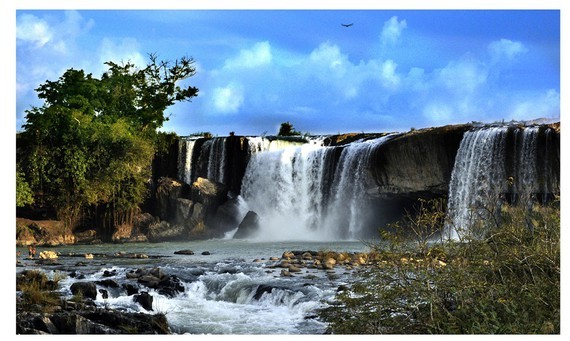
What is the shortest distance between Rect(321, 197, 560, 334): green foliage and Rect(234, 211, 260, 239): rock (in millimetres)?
18179

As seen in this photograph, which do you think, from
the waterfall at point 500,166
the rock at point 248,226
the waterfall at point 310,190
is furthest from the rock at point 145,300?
the rock at point 248,226

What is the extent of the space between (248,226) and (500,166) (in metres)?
9.28

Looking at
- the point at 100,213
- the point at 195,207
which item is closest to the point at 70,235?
the point at 100,213

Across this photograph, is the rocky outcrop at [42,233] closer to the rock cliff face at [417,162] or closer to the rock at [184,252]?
the rock at [184,252]

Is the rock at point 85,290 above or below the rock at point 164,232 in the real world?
below

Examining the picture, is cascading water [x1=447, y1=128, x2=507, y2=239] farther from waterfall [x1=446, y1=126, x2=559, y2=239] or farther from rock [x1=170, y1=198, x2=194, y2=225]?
rock [x1=170, y1=198, x2=194, y2=225]

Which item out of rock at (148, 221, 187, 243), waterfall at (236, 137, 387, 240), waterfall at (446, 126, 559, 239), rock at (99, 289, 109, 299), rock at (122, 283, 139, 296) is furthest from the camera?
rock at (148, 221, 187, 243)

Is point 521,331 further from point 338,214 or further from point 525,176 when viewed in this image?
point 338,214

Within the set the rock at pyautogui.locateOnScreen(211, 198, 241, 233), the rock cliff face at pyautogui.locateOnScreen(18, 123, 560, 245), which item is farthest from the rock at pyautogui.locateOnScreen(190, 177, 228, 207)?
the rock at pyautogui.locateOnScreen(211, 198, 241, 233)

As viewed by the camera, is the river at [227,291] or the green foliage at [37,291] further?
the river at [227,291]

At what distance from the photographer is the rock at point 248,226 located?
26.4 meters

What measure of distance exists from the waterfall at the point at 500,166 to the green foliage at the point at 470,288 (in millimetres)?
12446

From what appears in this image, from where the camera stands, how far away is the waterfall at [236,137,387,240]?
25203 millimetres

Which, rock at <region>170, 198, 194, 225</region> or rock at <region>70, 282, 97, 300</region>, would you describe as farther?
rock at <region>170, 198, 194, 225</region>
